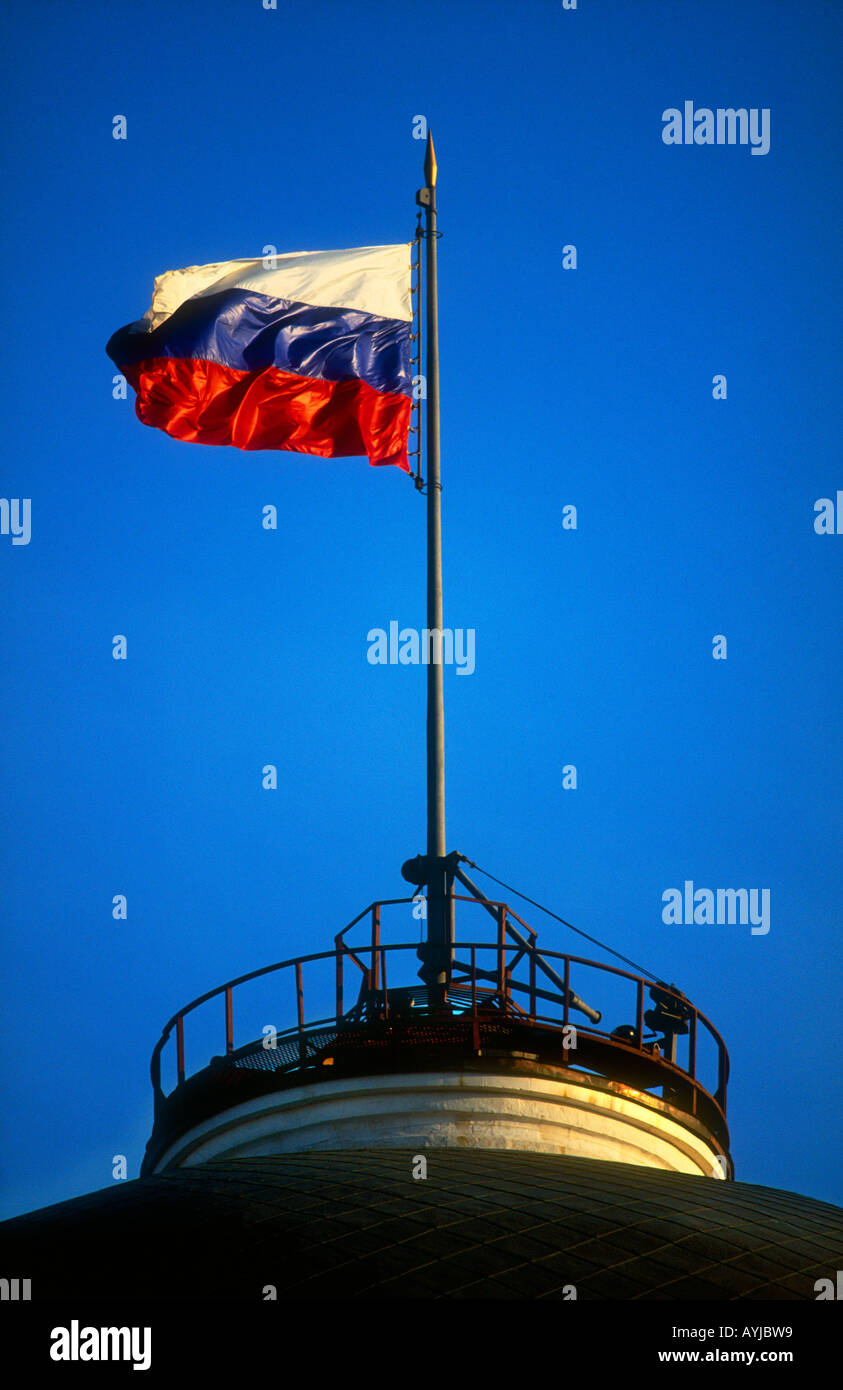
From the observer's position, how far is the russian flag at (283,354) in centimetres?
2330

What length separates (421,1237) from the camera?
14.2m

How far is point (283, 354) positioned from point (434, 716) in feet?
21.9

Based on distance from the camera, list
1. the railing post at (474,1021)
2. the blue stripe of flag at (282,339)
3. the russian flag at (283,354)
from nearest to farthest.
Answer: the railing post at (474,1021)
the russian flag at (283,354)
the blue stripe of flag at (282,339)

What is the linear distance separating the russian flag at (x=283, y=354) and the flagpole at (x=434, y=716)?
0.74 metres

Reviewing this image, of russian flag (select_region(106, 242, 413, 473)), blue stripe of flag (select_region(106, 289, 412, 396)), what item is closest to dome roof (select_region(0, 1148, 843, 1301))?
russian flag (select_region(106, 242, 413, 473))

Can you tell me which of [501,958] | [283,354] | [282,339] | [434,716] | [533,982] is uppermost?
[282,339]

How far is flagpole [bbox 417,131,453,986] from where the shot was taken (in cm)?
1973

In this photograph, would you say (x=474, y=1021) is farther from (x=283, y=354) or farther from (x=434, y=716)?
(x=283, y=354)

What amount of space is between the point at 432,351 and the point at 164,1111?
37.1 ft

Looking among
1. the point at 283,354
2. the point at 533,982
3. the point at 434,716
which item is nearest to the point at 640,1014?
the point at 533,982

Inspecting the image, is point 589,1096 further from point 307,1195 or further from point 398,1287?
point 398,1287

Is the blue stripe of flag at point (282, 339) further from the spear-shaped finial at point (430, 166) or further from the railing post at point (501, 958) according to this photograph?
the railing post at point (501, 958)

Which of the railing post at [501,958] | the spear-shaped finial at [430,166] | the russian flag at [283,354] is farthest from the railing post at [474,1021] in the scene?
the spear-shaped finial at [430,166]

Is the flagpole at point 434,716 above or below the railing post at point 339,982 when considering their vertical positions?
above
